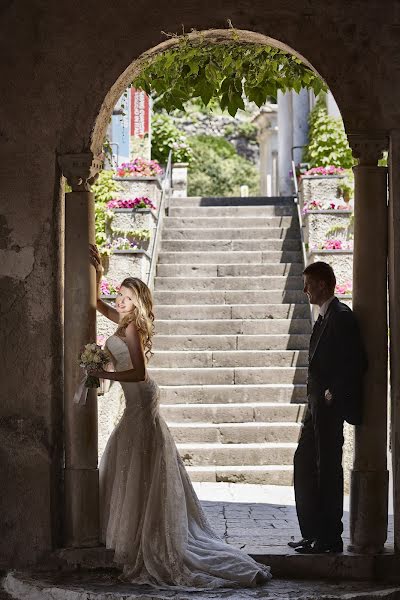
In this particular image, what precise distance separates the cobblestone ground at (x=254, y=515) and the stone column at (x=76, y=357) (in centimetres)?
99

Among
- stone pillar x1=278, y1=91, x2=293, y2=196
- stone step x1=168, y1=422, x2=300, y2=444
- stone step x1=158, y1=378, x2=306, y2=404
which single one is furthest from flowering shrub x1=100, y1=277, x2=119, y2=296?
stone pillar x1=278, y1=91, x2=293, y2=196

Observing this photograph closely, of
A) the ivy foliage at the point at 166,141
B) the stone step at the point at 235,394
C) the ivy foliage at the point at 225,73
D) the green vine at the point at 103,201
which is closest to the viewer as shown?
the ivy foliage at the point at 225,73

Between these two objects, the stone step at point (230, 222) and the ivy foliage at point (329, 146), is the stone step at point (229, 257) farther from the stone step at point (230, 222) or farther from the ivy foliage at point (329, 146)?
the ivy foliage at point (329, 146)

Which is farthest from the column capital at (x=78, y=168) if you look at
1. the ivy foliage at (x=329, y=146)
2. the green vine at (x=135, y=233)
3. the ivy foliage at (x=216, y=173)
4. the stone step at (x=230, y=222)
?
the ivy foliage at (x=216, y=173)

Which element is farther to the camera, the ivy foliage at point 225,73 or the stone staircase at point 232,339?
the stone staircase at point 232,339

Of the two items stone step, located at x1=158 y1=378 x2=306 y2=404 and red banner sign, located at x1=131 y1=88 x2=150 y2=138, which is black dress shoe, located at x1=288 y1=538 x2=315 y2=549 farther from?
red banner sign, located at x1=131 y1=88 x2=150 y2=138

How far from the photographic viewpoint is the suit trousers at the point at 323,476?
6480 millimetres

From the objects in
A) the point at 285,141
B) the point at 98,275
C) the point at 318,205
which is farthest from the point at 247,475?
the point at 285,141

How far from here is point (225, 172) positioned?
120 ft

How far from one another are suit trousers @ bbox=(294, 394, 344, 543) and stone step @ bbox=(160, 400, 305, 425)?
475 cm

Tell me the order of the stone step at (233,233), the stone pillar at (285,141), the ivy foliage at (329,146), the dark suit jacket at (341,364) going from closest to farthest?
the dark suit jacket at (341,364) < the stone step at (233,233) < the ivy foliage at (329,146) < the stone pillar at (285,141)

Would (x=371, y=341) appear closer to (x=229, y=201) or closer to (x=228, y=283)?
(x=228, y=283)

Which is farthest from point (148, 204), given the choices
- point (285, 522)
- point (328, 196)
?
point (285, 522)

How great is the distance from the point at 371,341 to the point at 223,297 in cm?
714
